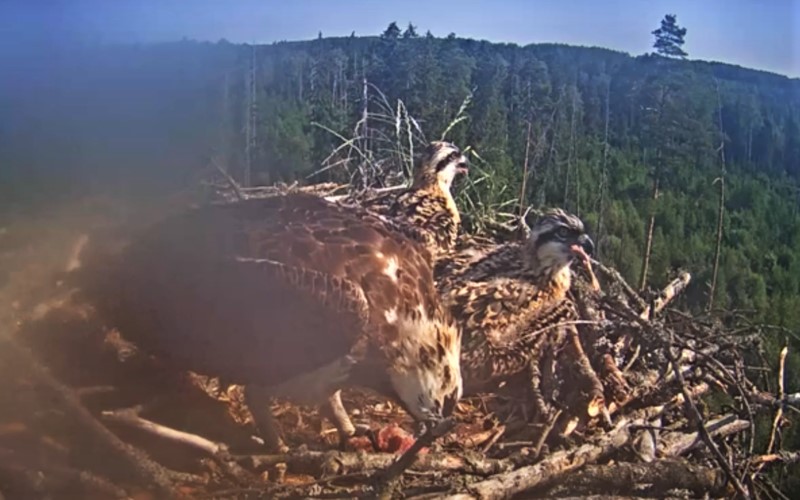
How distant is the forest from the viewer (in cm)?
185

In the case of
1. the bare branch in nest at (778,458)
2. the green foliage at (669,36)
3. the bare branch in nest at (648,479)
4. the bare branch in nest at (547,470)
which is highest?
the green foliage at (669,36)

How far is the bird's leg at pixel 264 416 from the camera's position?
7.09ft

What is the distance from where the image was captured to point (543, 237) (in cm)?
263

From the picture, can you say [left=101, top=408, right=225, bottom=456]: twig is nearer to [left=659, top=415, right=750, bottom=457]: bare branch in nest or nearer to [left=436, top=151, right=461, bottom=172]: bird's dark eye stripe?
[left=436, top=151, right=461, bottom=172]: bird's dark eye stripe

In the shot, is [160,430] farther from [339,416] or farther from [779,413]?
[779,413]

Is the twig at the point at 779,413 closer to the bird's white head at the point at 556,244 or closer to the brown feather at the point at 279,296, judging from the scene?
the bird's white head at the point at 556,244

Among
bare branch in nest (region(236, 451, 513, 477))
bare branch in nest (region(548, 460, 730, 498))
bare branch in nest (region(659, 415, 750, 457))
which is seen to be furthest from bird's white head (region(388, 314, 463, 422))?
bare branch in nest (region(659, 415, 750, 457))

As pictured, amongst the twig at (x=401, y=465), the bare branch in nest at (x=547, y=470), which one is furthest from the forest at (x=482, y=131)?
the twig at (x=401, y=465)

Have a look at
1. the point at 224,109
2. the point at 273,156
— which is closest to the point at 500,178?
the point at 273,156

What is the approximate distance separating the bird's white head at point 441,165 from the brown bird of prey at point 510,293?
0.23 metres

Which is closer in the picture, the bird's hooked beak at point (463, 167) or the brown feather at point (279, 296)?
the brown feather at point (279, 296)

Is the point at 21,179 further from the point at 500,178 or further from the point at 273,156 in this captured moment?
the point at 500,178

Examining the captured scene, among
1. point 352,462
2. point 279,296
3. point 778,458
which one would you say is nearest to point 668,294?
point 778,458

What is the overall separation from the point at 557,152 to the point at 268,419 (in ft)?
3.27
